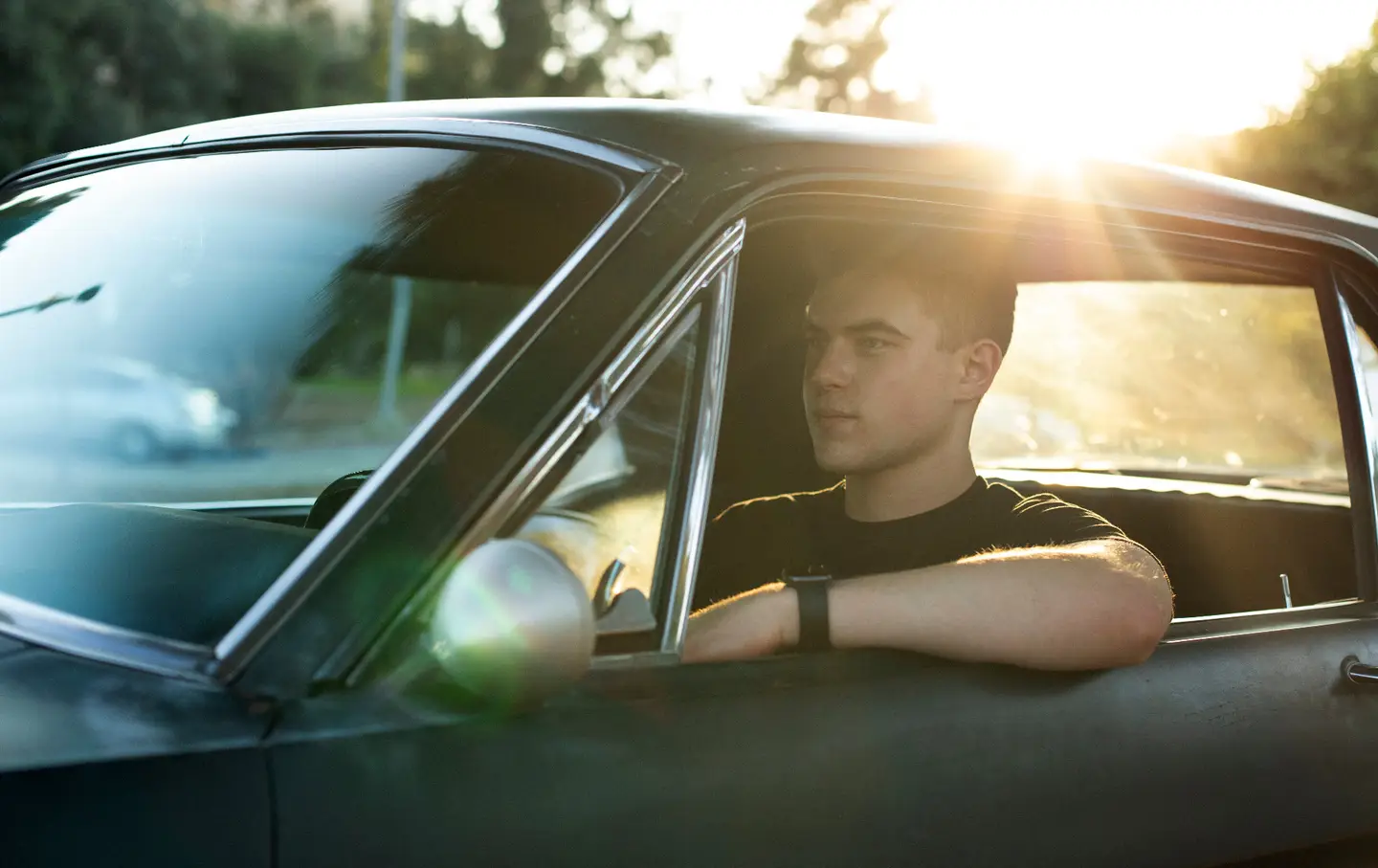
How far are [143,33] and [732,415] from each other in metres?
29.6

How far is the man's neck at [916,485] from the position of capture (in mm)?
2535

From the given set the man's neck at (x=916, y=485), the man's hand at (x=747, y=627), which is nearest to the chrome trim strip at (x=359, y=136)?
the man's hand at (x=747, y=627)

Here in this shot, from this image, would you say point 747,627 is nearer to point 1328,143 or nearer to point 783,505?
point 783,505

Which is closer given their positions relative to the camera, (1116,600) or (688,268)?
(688,268)

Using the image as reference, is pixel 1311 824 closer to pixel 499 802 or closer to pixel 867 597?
pixel 867 597

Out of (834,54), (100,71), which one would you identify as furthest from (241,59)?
(834,54)

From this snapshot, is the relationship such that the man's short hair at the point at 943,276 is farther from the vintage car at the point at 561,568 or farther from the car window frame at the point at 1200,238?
the car window frame at the point at 1200,238

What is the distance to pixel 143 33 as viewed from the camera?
2942cm

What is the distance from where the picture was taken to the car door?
142 cm

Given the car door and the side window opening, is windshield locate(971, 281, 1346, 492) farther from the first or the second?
the car door

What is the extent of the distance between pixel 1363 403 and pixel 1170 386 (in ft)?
4.74

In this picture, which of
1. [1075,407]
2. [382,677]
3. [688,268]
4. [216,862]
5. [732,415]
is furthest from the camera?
[1075,407]

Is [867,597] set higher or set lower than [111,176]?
lower

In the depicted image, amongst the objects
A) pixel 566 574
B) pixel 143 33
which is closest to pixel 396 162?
pixel 566 574
